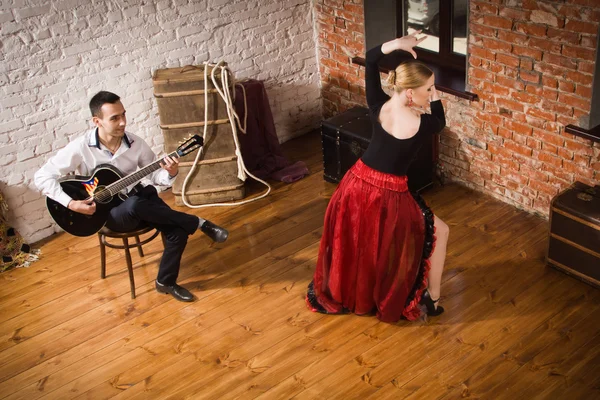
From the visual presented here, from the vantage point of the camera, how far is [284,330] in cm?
404

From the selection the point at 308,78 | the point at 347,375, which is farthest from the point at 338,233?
the point at 308,78

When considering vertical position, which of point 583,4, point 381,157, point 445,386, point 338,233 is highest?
point 583,4

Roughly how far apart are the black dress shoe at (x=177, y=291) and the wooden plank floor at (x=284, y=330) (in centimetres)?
7

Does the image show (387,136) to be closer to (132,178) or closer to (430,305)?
(430,305)

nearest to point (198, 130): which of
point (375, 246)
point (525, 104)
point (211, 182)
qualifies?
Answer: point (211, 182)

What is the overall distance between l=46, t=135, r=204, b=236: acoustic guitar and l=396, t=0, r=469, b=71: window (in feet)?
7.12

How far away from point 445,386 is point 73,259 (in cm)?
267

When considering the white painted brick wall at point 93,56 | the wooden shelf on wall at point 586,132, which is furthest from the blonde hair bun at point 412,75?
the white painted brick wall at point 93,56

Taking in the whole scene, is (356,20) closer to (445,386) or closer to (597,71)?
(597,71)

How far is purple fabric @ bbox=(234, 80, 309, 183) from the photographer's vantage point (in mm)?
5621

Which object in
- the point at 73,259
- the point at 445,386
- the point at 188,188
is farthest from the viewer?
the point at 188,188

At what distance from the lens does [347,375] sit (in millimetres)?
3686

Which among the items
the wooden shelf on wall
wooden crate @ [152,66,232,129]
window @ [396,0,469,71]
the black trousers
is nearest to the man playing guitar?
the black trousers

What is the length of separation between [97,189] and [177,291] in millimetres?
779
